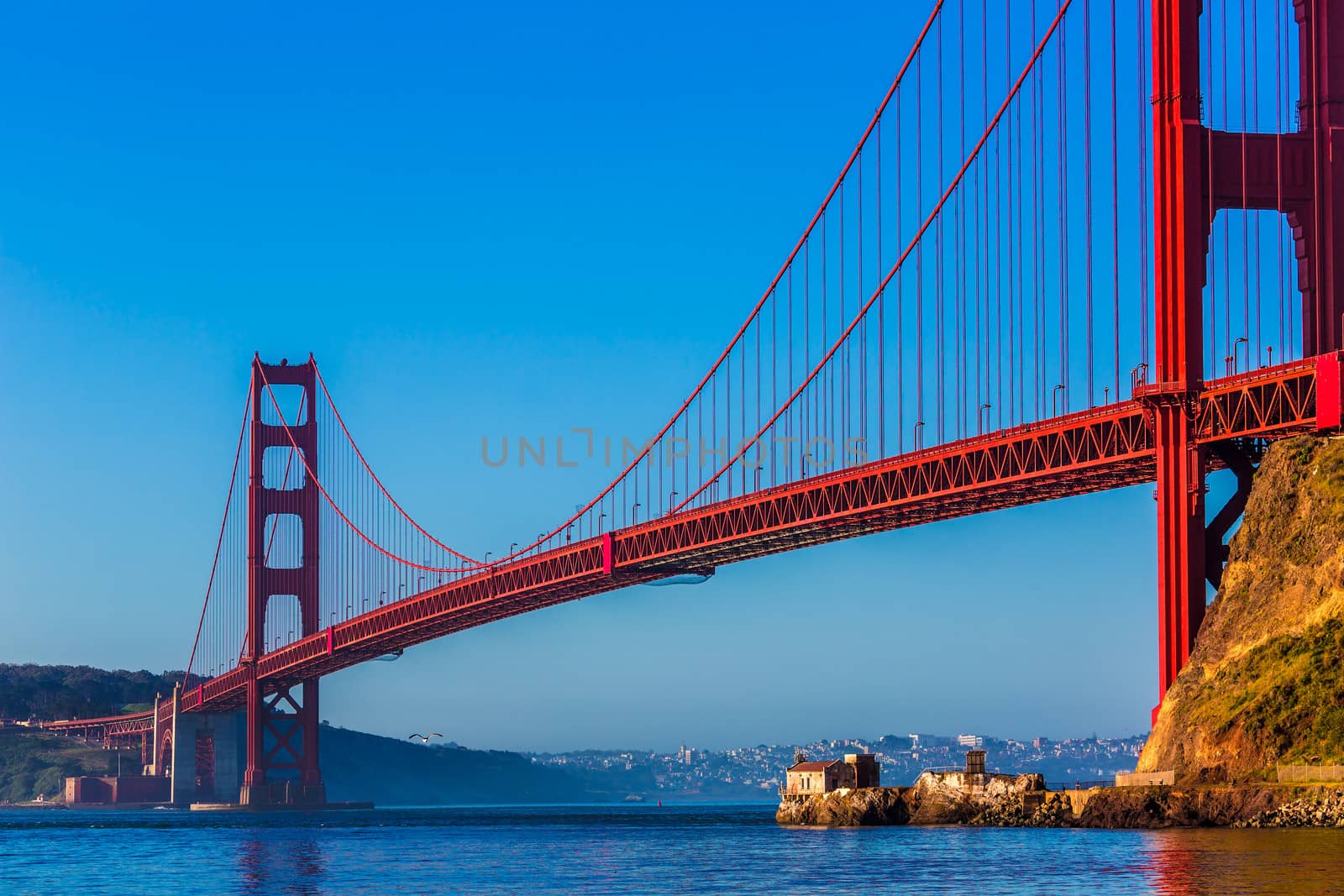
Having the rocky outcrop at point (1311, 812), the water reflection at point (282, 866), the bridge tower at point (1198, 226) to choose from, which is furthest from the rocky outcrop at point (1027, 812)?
the water reflection at point (282, 866)

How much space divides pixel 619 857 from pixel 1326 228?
26323 mm

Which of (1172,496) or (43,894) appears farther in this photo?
(1172,496)

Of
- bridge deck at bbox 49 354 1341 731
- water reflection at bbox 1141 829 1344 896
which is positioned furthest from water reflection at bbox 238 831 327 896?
water reflection at bbox 1141 829 1344 896

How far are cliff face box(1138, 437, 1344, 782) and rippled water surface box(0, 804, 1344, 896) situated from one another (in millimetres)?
2591

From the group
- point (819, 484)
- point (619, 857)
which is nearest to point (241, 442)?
point (819, 484)

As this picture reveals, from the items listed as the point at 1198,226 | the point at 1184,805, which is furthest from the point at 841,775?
the point at 1198,226

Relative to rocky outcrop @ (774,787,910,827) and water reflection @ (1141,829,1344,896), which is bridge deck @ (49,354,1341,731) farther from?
water reflection @ (1141,829,1344,896)

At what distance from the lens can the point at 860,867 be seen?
46.8 meters

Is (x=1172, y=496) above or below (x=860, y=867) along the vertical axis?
above

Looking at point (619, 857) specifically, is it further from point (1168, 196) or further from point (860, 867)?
point (1168, 196)

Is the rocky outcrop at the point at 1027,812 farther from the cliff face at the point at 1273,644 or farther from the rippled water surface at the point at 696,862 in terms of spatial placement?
the cliff face at the point at 1273,644

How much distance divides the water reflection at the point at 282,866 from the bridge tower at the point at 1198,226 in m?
23.0

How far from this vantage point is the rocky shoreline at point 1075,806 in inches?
1871

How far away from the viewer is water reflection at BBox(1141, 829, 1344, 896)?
34656 millimetres
